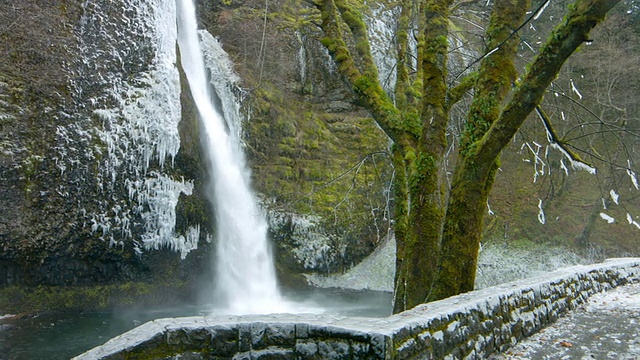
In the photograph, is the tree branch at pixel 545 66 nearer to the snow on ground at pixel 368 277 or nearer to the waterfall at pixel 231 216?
the waterfall at pixel 231 216

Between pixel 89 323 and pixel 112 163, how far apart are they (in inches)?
142

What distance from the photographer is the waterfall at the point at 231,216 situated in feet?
47.1

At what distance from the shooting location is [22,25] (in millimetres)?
11070

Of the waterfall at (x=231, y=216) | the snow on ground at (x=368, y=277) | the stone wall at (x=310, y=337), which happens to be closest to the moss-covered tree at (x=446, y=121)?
the stone wall at (x=310, y=337)

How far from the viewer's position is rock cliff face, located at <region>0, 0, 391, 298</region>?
1088 centimetres

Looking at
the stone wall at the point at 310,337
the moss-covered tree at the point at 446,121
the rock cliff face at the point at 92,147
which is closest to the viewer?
the stone wall at the point at 310,337

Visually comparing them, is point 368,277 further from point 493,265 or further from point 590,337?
point 590,337

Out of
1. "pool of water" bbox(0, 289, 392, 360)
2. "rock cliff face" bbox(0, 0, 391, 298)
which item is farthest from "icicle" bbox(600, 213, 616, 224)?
"rock cliff face" bbox(0, 0, 391, 298)

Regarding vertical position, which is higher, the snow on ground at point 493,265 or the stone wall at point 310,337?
the stone wall at point 310,337

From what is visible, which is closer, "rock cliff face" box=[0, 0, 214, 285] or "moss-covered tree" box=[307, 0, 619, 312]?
"moss-covered tree" box=[307, 0, 619, 312]

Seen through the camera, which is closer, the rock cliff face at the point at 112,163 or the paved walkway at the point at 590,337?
the paved walkway at the point at 590,337

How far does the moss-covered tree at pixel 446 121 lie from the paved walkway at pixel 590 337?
940mm

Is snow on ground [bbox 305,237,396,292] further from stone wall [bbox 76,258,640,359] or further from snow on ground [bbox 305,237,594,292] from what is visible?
stone wall [bbox 76,258,640,359]

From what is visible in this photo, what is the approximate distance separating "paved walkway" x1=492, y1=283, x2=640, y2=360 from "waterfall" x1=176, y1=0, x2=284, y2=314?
8564 mm
